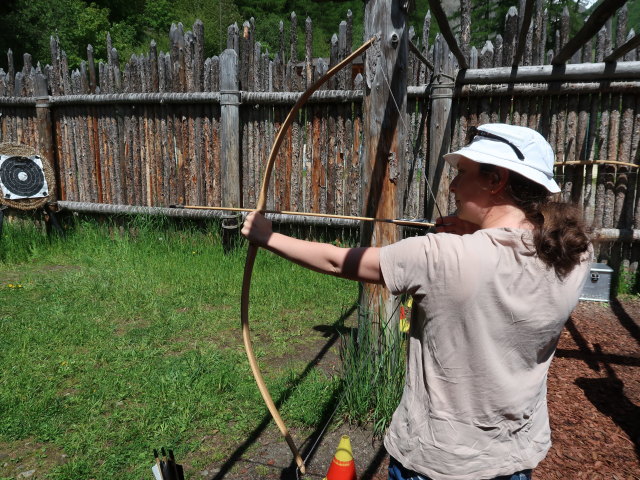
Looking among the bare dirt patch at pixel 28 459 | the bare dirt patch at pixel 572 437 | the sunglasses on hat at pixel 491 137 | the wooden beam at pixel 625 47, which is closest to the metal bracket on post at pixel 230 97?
the bare dirt patch at pixel 572 437

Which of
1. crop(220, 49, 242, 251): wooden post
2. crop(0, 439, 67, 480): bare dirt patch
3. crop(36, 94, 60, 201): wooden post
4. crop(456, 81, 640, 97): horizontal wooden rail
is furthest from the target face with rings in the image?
crop(456, 81, 640, 97): horizontal wooden rail

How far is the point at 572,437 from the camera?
109 inches

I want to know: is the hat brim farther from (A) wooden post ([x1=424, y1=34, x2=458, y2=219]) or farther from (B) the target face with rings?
(B) the target face with rings

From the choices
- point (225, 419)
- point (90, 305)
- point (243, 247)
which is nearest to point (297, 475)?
point (225, 419)

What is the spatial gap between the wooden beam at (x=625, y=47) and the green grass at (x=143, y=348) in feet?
9.79

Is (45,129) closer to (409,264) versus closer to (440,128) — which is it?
(440,128)

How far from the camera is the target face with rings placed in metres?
6.84

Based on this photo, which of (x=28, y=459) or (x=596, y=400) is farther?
(x=596, y=400)

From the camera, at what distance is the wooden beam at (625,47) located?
353 cm

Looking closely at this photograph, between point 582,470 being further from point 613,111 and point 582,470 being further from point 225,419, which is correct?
point 613,111

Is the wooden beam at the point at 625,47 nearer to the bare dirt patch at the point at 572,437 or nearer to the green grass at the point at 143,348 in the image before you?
the bare dirt patch at the point at 572,437

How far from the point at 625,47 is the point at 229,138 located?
3.95 meters

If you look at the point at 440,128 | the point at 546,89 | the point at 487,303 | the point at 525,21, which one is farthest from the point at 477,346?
the point at 546,89

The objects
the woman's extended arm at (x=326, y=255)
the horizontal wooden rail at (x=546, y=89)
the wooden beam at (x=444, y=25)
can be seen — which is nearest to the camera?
the woman's extended arm at (x=326, y=255)
